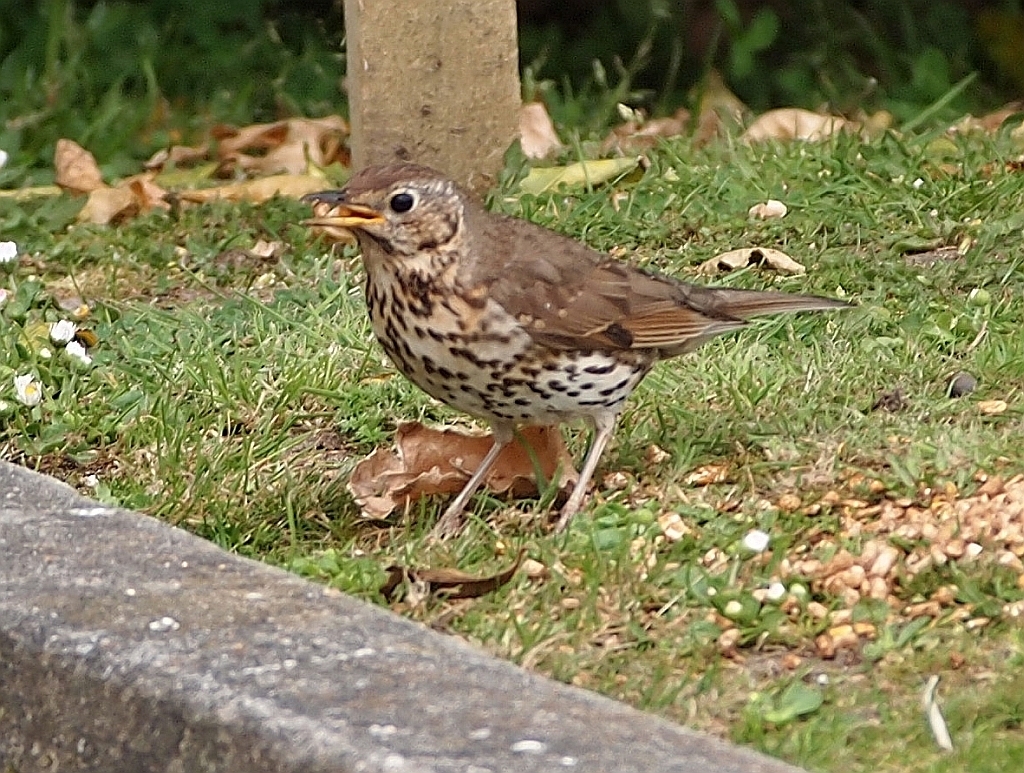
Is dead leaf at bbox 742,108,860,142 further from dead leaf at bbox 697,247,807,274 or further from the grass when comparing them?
dead leaf at bbox 697,247,807,274

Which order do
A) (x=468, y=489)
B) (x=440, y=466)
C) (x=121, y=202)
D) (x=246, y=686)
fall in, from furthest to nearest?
(x=121, y=202)
(x=440, y=466)
(x=468, y=489)
(x=246, y=686)

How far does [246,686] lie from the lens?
3.29 metres

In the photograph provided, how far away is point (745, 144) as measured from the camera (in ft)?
23.1

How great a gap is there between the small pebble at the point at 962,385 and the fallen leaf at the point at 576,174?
1987 mm

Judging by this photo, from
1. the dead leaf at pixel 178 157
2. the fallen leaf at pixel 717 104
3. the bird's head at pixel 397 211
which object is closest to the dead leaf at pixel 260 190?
the dead leaf at pixel 178 157

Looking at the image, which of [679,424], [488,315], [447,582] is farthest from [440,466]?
[447,582]

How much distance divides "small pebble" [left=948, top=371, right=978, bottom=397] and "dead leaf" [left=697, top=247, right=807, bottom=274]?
40.4 inches

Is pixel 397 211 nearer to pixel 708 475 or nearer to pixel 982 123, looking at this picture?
pixel 708 475

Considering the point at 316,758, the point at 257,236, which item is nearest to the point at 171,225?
the point at 257,236

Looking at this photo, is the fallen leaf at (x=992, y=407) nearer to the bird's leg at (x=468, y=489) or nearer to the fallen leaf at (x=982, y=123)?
the bird's leg at (x=468, y=489)

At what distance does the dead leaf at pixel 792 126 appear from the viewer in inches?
288

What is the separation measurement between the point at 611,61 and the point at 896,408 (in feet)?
16.4

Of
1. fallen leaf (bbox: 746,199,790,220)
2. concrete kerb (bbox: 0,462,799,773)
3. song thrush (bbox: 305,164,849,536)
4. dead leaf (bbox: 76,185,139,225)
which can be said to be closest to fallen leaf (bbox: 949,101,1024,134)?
fallen leaf (bbox: 746,199,790,220)

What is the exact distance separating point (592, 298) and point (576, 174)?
223 cm
